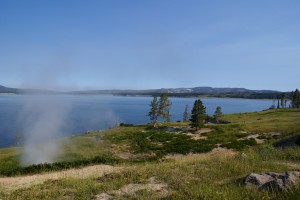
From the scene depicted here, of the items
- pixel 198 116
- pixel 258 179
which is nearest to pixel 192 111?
pixel 198 116

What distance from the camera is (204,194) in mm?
9812

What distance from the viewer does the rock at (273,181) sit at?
32.5 feet

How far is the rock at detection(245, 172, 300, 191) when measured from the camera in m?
9.91

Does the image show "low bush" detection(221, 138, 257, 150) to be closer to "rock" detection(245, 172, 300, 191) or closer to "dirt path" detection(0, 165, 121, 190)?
"dirt path" detection(0, 165, 121, 190)

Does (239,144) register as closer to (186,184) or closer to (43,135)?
(186,184)

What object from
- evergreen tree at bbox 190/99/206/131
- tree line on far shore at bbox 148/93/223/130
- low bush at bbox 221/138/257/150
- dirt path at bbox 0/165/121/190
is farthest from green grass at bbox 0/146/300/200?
tree line on far shore at bbox 148/93/223/130

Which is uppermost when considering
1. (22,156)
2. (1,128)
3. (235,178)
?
(235,178)

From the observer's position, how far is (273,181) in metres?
10.2

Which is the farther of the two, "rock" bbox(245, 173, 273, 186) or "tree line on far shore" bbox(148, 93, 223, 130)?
"tree line on far shore" bbox(148, 93, 223, 130)

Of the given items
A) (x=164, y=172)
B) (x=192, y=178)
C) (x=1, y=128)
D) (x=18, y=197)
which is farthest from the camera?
(x=1, y=128)

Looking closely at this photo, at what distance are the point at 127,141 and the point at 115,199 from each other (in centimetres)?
4275

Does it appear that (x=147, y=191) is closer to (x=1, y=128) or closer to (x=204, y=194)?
(x=204, y=194)

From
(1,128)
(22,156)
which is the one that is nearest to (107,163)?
(22,156)

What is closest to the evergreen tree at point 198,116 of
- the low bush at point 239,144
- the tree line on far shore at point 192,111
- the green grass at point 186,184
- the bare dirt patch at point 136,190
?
the tree line on far shore at point 192,111
